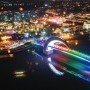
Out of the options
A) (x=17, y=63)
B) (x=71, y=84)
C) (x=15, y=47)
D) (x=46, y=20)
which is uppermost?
(x=46, y=20)

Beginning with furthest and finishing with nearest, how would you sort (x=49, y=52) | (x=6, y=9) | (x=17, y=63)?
(x=6, y=9) → (x=17, y=63) → (x=49, y=52)

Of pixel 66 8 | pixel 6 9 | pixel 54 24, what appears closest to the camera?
pixel 54 24

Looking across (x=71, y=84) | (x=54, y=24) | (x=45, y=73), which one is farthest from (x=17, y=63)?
(x=54, y=24)

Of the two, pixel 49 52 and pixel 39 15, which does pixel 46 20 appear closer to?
pixel 39 15

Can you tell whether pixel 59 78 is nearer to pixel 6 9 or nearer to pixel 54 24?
pixel 54 24

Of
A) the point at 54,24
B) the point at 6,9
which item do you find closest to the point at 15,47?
the point at 54,24

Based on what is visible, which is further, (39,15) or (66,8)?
(66,8)

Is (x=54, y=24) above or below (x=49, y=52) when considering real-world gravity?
above

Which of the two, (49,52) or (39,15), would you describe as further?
(39,15)

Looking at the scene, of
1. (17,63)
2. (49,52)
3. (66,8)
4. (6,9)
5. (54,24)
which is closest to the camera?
(49,52)
